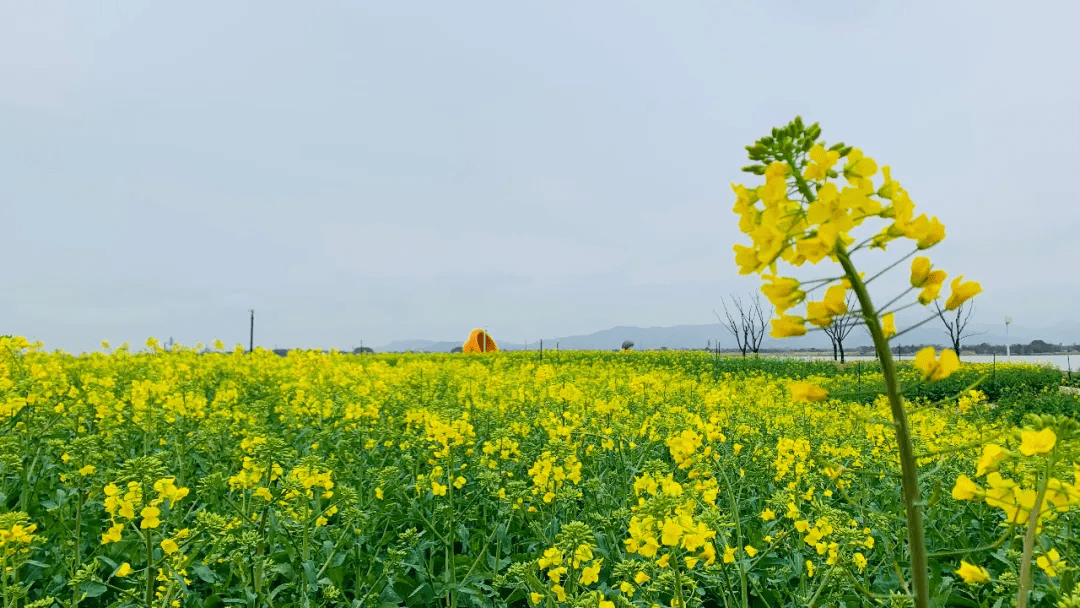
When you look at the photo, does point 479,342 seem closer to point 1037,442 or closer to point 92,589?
point 92,589

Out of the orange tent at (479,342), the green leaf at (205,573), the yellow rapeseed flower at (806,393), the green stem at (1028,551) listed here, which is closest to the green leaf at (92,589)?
the green leaf at (205,573)

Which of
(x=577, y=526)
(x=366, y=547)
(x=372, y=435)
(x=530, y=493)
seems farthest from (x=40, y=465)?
(x=577, y=526)

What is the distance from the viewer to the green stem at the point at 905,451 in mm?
987

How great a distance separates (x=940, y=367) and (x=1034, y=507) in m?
0.32

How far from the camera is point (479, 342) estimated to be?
29047mm

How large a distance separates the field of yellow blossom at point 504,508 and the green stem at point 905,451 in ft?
0.19

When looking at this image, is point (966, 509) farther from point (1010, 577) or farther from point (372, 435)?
point (372, 435)

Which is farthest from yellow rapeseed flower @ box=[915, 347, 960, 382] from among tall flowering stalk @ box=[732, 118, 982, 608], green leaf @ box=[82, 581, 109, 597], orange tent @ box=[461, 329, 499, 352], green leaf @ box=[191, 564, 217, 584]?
orange tent @ box=[461, 329, 499, 352]

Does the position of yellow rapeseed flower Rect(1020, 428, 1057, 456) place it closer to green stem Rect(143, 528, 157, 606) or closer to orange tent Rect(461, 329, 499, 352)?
green stem Rect(143, 528, 157, 606)

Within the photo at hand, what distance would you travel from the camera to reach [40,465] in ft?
15.4

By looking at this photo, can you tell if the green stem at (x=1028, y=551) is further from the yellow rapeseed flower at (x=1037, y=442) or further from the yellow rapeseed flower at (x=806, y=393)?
the yellow rapeseed flower at (x=806, y=393)

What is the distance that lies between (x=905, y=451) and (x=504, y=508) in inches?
118

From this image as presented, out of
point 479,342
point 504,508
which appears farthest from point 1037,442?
point 479,342

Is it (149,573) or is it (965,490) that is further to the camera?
(149,573)
